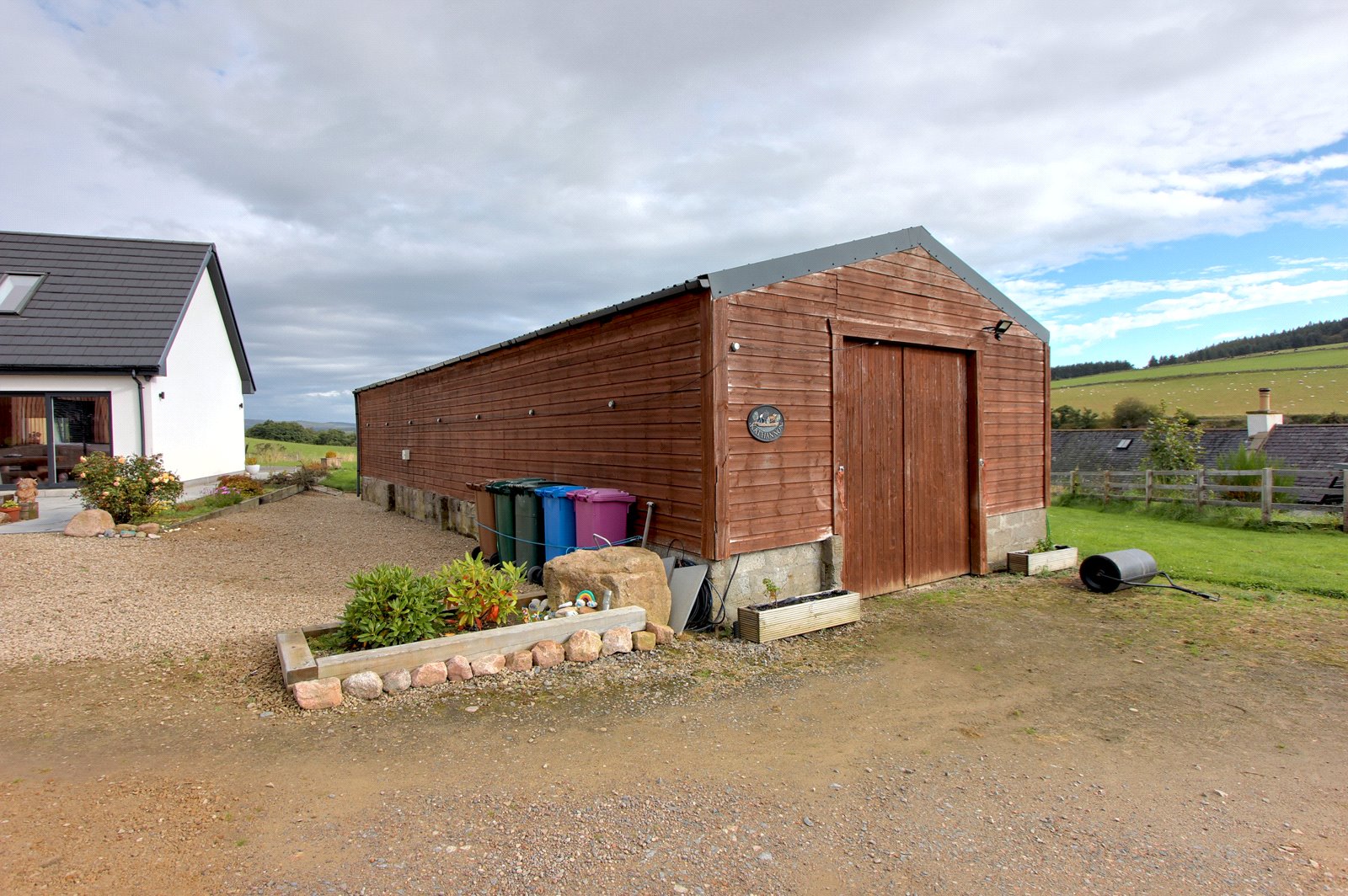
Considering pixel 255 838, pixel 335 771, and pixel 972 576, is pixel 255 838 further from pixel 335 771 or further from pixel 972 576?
pixel 972 576

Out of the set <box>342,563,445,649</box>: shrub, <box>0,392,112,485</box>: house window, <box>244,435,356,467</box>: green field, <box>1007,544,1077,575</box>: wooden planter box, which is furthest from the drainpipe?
<box>1007,544,1077,575</box>: wooden planter box

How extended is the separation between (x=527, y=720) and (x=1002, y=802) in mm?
2636

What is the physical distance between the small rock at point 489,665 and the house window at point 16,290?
16760 mm

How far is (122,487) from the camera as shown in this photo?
10695 millimetres

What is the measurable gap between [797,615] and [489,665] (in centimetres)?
267

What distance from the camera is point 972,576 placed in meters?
8.60

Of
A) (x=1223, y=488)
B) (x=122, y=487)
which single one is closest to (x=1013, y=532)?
(x=1223, y=488)

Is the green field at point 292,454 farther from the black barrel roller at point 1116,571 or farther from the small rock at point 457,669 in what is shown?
the black barrel roller at point 1116,571

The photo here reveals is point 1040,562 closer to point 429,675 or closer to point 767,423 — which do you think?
point 767,423

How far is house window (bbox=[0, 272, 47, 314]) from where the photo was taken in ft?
49.3

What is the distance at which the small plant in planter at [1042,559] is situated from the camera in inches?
344

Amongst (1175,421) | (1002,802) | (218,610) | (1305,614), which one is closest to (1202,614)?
(1305,614)

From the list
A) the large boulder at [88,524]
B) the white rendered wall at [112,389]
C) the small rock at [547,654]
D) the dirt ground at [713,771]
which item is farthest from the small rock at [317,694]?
the white rendered wall at [112,389]

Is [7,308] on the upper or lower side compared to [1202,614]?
upper
